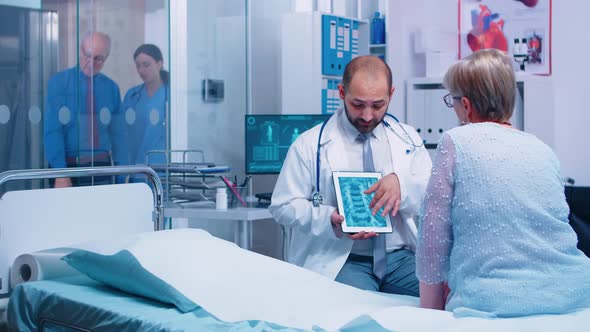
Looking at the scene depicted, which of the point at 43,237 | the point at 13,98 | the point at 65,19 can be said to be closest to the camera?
the point at 43,237

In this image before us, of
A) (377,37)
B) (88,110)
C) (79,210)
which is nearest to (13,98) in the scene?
(88,110)

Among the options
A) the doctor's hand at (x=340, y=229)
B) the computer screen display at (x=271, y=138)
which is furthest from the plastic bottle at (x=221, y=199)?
the doctor's hand at (x=340, y=229)

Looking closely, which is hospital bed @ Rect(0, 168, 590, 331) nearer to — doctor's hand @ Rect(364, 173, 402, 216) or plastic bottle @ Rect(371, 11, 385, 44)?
doctor's hand @ Rect(364, 173, 402, 216)

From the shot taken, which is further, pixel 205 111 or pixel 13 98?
pixel 205 111

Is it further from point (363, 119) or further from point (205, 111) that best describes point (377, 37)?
point (363, 119)

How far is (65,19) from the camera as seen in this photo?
4512 millimetres

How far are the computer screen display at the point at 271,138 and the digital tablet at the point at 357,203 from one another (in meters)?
1.61

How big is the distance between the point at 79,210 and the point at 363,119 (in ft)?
3.63

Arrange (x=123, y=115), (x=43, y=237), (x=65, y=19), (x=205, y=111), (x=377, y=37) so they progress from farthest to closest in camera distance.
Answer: (x=377, y=37)
(x=205, y=111)
(x=123, y=115)
(x=65, y=19)
(x=43, y=237)

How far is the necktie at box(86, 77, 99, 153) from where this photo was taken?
183 inches

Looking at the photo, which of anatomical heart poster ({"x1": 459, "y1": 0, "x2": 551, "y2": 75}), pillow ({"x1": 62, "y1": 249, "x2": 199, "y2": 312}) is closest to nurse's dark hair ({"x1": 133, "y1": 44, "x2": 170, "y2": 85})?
anatomical heart poster ({"x1": 459, "y1": 0, "x2": 551, "y2": 75})

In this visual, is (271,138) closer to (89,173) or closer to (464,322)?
(89,173)

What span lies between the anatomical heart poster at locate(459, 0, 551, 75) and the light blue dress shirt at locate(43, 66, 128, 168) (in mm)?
2414

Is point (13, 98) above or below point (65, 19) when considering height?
below
